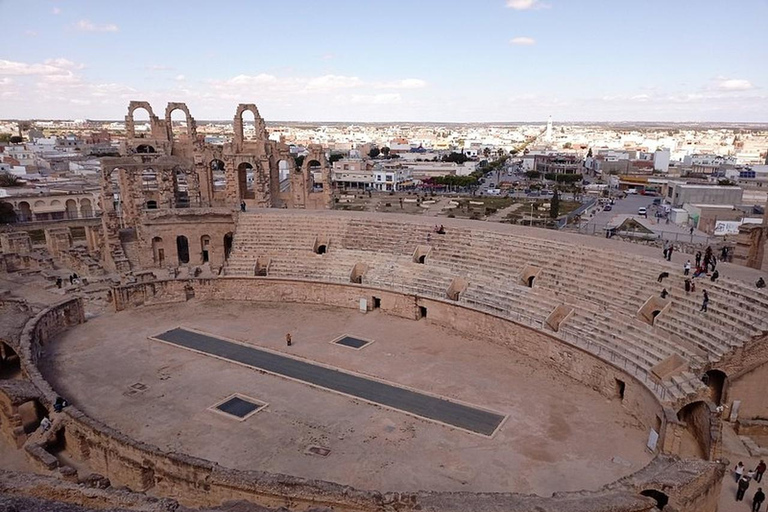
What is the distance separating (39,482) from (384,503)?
714cm

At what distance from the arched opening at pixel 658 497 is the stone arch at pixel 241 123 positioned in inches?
1302

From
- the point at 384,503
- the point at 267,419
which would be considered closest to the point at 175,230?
the point at 267,419

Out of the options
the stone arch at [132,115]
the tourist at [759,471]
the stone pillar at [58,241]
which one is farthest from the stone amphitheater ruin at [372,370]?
the stone arch at [132,115]

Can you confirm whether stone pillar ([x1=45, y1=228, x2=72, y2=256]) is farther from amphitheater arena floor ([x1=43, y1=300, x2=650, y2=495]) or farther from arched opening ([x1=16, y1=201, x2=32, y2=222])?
arched opening ([x1=16, y1=201, x2=32, y2=222])

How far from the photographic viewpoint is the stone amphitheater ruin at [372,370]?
512 inches

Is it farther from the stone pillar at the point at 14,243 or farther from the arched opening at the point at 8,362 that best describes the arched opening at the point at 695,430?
the stone pillar at the point at 14,243

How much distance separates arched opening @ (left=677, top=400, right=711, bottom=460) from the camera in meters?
14.4

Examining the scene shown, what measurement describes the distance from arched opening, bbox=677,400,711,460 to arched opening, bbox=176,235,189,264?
27.2 meters

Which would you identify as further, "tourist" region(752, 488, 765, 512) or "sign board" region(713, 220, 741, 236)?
"sign board" region(713, 220, 741, 236)

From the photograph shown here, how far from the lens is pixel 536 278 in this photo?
22906 millimetres

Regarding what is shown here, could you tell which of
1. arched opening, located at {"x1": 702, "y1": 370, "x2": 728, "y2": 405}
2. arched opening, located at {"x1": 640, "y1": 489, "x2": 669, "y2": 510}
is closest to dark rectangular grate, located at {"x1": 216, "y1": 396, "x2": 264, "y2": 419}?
arched opening, located at {"x1": 640, "y1": 489, "x2": 669, "y2": 510}

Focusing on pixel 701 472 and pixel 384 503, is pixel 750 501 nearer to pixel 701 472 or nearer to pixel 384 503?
pixel 701 472

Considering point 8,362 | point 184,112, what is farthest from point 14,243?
point 8,362

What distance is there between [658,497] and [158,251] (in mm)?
27983
